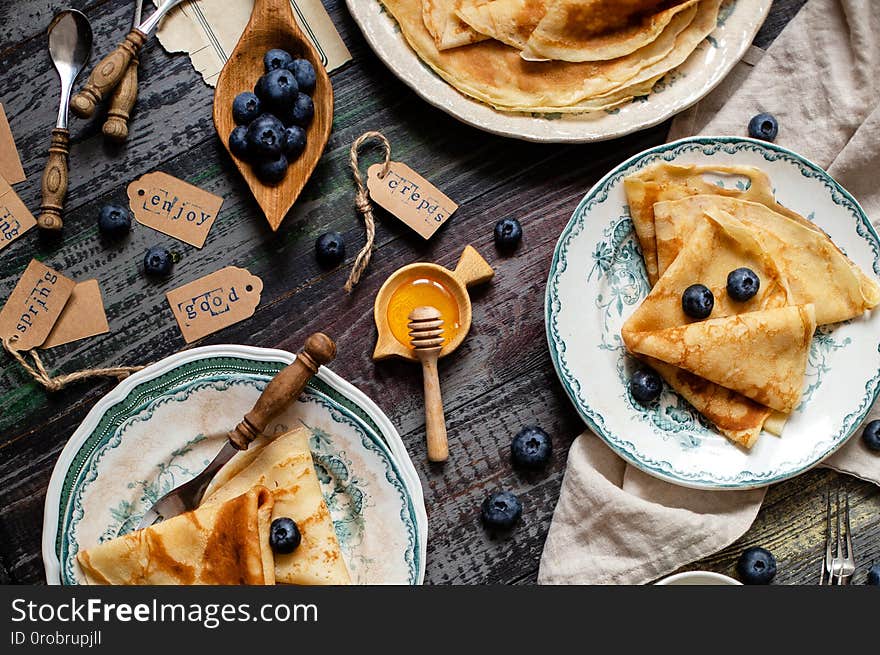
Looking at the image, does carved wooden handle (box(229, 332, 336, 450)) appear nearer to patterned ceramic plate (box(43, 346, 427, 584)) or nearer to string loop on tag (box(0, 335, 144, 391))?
patterned ceramic plate (box(43, 346, 427, 584))

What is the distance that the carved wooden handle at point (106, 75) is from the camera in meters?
2.08

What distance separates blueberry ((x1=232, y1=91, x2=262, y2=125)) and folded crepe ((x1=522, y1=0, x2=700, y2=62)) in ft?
2.25

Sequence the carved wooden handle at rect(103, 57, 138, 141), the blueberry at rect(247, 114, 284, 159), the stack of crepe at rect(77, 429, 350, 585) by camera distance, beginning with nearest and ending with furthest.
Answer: the stack of crepe at rect(77, 429, 350, 585) → the blueberry at rect(247, 114, 284, 159) → the carved wooden handle at rect(103, 57, 138, 141)

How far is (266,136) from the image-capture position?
2039mm

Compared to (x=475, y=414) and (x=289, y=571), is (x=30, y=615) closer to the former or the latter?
(x=289, y=571)

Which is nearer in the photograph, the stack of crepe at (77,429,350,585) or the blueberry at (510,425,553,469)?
the stack of crepe at (77,429,350,585)

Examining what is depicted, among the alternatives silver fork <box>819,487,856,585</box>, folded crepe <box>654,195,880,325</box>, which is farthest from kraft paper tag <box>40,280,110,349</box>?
silver fork <box>819,487,856,585</box>

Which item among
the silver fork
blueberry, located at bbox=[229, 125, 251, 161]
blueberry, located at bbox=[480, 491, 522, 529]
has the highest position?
blueberry, located at bbox=[229, 125, 251, 161]

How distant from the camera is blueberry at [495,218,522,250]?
86.2 inches

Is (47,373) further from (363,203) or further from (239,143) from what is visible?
(363,203)

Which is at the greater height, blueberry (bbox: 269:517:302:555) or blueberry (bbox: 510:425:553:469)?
blueberry (bbox: 269:517:302:555)

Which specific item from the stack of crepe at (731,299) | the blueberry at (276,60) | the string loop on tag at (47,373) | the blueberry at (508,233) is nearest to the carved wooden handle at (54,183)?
the string loop on tag at (47,373)

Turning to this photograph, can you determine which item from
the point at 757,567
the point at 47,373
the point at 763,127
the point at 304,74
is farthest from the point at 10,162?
the point at 757,567

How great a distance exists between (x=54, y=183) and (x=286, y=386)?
809mm
